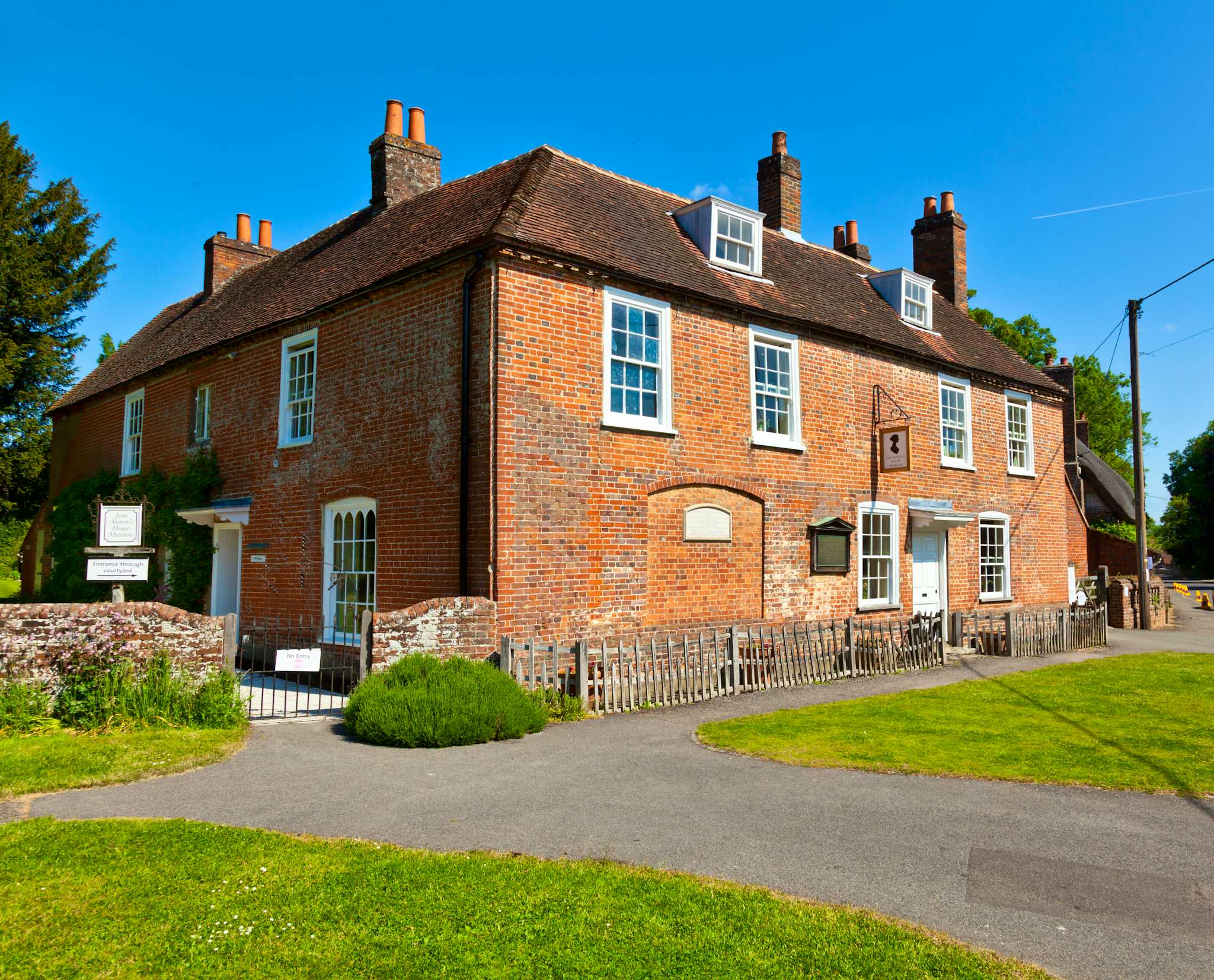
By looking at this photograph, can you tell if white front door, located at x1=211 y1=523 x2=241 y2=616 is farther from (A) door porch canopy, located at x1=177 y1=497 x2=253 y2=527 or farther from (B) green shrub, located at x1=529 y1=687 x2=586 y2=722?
(B) green shrub, located at x1=529 y1=687 x2=586 y2=722

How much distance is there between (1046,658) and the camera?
58.4ft

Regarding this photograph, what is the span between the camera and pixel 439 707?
375 inches

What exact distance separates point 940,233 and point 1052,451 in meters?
6.87

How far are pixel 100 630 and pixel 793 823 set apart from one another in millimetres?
7785

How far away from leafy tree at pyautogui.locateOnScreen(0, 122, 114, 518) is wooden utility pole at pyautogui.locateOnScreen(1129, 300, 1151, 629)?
3197cm

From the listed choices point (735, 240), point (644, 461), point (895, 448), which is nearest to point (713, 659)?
point (644, 461)

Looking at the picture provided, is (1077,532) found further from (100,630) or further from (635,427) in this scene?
(100,630)

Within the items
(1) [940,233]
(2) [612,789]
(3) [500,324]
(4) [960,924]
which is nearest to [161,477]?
(3) [500,324]

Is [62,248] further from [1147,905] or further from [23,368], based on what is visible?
[1147,905]

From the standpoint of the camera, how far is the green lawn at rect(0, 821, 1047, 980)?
4238 mm

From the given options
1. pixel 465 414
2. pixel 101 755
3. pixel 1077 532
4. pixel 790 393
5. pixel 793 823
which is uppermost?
pixel 790 393

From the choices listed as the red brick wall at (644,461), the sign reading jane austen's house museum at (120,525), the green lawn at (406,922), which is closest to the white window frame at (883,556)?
the red brick wall at (644,461)

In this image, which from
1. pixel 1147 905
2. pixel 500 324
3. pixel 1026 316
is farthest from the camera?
pixel 1026 316

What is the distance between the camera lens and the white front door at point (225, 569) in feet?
58.9
